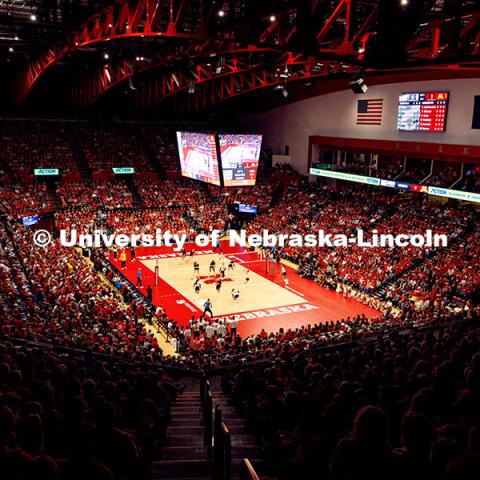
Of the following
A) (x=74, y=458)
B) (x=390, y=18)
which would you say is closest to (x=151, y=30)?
(x=390, y=18)

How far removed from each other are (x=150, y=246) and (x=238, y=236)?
7553 mm

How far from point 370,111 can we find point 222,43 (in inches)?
778

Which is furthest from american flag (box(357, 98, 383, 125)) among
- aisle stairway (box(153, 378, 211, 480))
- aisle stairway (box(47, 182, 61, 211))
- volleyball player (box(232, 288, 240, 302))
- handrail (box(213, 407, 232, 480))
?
handrail (box(213, 407, 232, 480))

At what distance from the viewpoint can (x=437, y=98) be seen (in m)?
35.3

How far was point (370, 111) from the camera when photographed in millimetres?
41875

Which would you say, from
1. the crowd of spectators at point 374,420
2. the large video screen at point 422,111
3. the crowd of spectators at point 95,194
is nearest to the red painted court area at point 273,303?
the crowd of spectators at point 95,194

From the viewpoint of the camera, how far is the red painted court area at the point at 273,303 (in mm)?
26047

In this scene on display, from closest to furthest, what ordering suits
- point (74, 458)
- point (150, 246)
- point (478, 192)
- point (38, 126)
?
point (74, 458) < point (478, 192) < point (150, 246) < point (38, 126)

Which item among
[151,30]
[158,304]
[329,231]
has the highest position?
[151,30]

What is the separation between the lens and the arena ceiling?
1219cm

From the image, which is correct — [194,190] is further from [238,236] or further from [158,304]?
[158,304]

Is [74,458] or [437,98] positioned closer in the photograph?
[74,458]

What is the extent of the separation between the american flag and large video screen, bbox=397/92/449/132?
244 cm

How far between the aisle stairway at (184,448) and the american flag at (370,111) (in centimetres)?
3425
